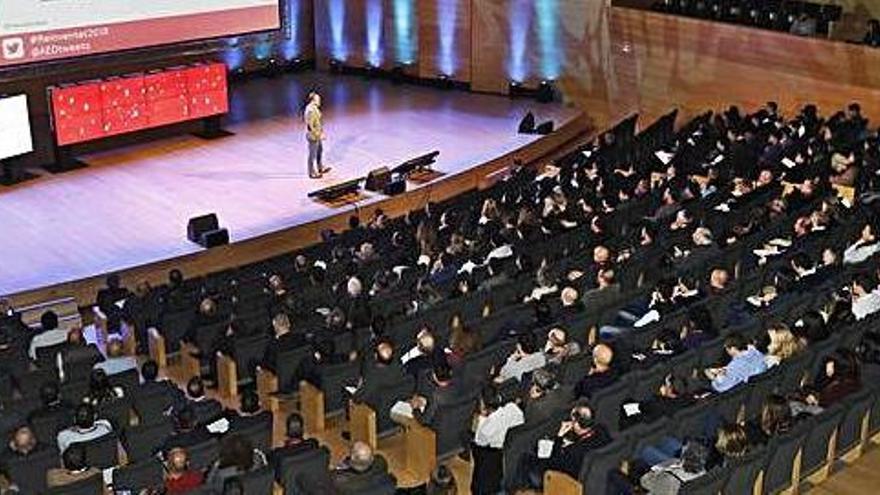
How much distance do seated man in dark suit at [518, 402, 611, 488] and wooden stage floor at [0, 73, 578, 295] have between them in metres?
7.33

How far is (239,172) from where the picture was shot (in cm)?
1734

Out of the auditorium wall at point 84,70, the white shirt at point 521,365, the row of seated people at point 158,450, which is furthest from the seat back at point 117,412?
the auditorium wall at point 84,70

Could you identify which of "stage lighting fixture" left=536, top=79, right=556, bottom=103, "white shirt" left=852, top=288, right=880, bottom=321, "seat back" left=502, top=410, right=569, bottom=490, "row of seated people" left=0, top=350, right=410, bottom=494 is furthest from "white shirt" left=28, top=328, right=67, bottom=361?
"stage lighting fixture" left=536, top=79, right=556, bottom=103

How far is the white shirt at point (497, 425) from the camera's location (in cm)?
833

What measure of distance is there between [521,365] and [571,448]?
5.83ft

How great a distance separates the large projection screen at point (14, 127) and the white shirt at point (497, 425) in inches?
419

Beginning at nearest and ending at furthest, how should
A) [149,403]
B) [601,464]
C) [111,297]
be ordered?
[601,464] → [149,403] → [111,297]

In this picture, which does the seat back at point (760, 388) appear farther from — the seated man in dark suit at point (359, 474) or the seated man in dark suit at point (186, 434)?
the seated man in dark suit at point (186, 434)

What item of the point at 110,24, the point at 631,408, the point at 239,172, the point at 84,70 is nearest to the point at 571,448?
the point at 631,408

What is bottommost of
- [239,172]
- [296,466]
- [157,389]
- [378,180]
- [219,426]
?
[239,172]

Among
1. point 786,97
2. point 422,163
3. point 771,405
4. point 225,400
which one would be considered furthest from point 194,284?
point 786,97

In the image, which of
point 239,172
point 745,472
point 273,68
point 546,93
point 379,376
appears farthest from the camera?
point 273,68

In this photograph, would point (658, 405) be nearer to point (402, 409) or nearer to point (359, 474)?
point (402, 409)

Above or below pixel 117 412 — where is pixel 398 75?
below
